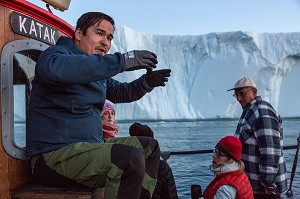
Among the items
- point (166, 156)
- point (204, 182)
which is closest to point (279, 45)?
point (204, 182)

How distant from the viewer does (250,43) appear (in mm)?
28969

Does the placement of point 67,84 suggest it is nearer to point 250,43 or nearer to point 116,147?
point 116,147

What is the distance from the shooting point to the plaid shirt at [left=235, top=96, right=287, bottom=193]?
2918mm

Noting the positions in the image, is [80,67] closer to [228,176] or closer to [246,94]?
[228,176]

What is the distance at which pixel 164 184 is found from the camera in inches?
116

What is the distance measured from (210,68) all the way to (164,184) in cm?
2875

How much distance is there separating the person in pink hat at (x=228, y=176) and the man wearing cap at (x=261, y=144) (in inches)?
19.8

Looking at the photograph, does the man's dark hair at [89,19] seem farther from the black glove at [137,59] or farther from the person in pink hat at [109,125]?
the person in pink hat at [109,125]

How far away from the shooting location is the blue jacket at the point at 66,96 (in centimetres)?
144

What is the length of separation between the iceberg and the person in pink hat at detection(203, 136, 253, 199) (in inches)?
1002

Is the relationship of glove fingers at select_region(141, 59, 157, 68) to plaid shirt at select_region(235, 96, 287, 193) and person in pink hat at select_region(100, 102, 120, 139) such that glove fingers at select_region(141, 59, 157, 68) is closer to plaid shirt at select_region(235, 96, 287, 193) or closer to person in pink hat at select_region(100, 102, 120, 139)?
person in pink hat at select_region(100, 102, 120, 139)

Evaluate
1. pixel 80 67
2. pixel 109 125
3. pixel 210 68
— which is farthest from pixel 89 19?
pixel 210 68

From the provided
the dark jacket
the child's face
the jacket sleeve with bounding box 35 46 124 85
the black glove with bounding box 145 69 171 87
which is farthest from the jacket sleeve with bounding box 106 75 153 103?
the dark jacket

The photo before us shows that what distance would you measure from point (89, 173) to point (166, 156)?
1.90 metres
